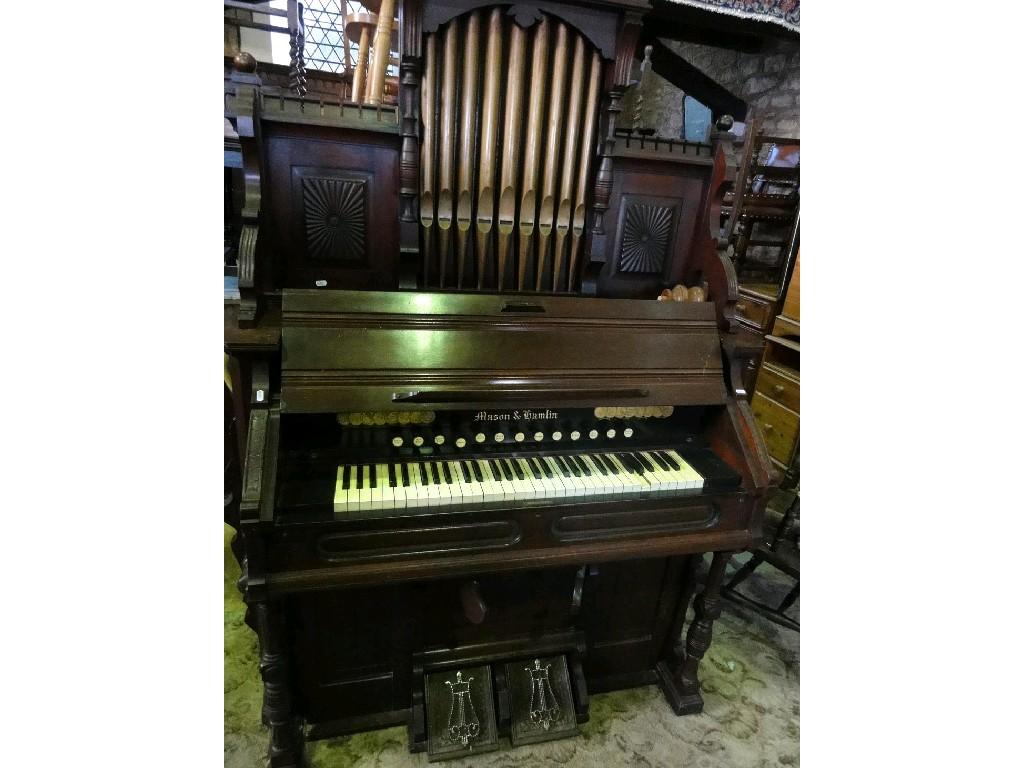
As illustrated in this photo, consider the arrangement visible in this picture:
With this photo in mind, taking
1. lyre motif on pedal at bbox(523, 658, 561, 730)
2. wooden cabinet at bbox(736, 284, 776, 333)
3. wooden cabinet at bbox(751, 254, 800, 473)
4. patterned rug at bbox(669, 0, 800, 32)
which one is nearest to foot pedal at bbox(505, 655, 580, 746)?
lyre motif on pedal at bbox(523, 658, 561, 730)

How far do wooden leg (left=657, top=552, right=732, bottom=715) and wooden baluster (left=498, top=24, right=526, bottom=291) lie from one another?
137cm

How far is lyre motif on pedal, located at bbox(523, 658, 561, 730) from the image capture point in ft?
6.28

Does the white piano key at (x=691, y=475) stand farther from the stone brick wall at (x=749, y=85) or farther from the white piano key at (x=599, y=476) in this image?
the stone brick wall at (x=749, y=85)

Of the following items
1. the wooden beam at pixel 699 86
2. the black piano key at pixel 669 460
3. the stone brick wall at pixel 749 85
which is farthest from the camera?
the wooden beam at pixel 699 86

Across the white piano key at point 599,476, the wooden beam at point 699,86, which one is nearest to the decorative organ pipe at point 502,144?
the white piano key at point 599,476

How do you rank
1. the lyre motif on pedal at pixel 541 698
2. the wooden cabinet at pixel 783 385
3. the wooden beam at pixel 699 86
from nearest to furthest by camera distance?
the lyre motif on pedal at pixel 541 698, the wooden cabinet at pixel 783 385, the wooden beam at pixel 699 86

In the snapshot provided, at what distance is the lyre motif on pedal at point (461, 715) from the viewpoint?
183cm

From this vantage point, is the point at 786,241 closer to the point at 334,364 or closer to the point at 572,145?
the point at 572,145

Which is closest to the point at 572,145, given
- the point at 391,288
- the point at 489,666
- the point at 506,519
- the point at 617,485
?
the point at 391,288

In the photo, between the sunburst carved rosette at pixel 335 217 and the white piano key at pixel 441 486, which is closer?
the white piano key at pixel 441 486

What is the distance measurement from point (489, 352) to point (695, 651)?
145 centimetres

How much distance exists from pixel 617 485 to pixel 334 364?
3.01ft

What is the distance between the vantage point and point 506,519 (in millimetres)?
1466

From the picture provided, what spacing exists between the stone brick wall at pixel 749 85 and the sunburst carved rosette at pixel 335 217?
115 inches
